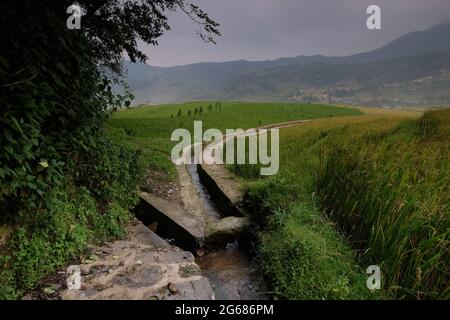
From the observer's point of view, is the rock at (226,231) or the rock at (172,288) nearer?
the rock at (172,288)

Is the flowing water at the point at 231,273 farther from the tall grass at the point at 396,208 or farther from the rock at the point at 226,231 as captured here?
the tall grass at the point at 396,208

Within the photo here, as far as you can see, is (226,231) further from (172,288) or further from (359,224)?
(172,288)

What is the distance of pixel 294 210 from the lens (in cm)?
698

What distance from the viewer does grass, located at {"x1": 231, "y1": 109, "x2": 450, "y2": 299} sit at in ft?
15.0

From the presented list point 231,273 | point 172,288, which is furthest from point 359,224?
point 172,288

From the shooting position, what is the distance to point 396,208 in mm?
5301

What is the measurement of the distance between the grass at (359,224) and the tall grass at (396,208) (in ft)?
0.05

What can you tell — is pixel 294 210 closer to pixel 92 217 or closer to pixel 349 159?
pixel 349 159

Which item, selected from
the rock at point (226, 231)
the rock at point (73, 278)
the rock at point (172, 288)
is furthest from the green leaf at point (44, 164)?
the rock at point (226, 231)

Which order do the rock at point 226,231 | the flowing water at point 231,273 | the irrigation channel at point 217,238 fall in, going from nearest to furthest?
1. the flowing water at point 231,273
2. the irrigation channel at point 217,238
3. the rock at point 226,231

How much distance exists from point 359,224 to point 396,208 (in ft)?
3.13

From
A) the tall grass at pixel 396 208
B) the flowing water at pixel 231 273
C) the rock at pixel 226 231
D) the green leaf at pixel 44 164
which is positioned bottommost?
the flowing water at pixel 231 273

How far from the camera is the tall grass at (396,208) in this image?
454 centimetres
